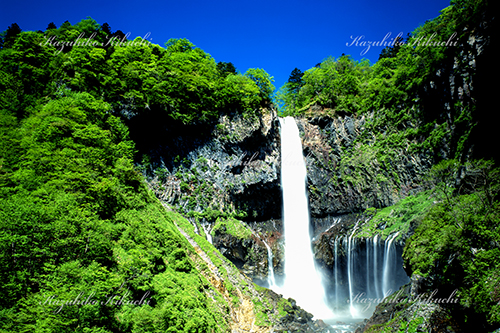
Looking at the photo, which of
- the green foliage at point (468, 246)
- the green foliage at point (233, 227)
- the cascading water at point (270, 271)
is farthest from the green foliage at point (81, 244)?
the cascading water at point (270, 271)

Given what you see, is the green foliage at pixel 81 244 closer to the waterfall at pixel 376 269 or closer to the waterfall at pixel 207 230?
the waterfall at pixel 207 230

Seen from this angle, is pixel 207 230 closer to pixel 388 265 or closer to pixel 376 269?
pixel 376 269

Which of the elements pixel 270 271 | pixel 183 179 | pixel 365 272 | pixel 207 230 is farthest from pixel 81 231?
pixel 365 272

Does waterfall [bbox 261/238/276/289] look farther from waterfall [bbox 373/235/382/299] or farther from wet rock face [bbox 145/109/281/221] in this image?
waterfall [bbox 373/235/382/299]

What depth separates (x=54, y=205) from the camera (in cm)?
821

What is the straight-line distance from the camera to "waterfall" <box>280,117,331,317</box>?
1003 inches

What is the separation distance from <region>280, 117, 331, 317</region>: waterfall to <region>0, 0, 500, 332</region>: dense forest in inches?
76.2

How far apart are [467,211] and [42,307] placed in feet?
56.1

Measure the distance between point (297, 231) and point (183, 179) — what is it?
14.0m

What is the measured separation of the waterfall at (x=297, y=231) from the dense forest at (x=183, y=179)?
1.93 metres

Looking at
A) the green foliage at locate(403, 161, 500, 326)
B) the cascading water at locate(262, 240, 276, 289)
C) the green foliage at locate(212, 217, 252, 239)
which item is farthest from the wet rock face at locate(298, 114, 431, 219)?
the green foliage at locate(403, 161, 500, 326)

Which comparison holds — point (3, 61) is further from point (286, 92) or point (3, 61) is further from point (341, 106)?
point (286, 92)

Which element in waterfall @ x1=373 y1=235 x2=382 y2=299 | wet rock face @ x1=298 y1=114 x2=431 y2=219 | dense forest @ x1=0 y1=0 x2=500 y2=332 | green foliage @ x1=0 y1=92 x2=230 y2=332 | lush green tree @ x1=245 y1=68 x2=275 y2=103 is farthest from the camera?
lush green tree @ x1=245 y1=68 x2=275 y2=103

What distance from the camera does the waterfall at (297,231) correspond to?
2548 cm
